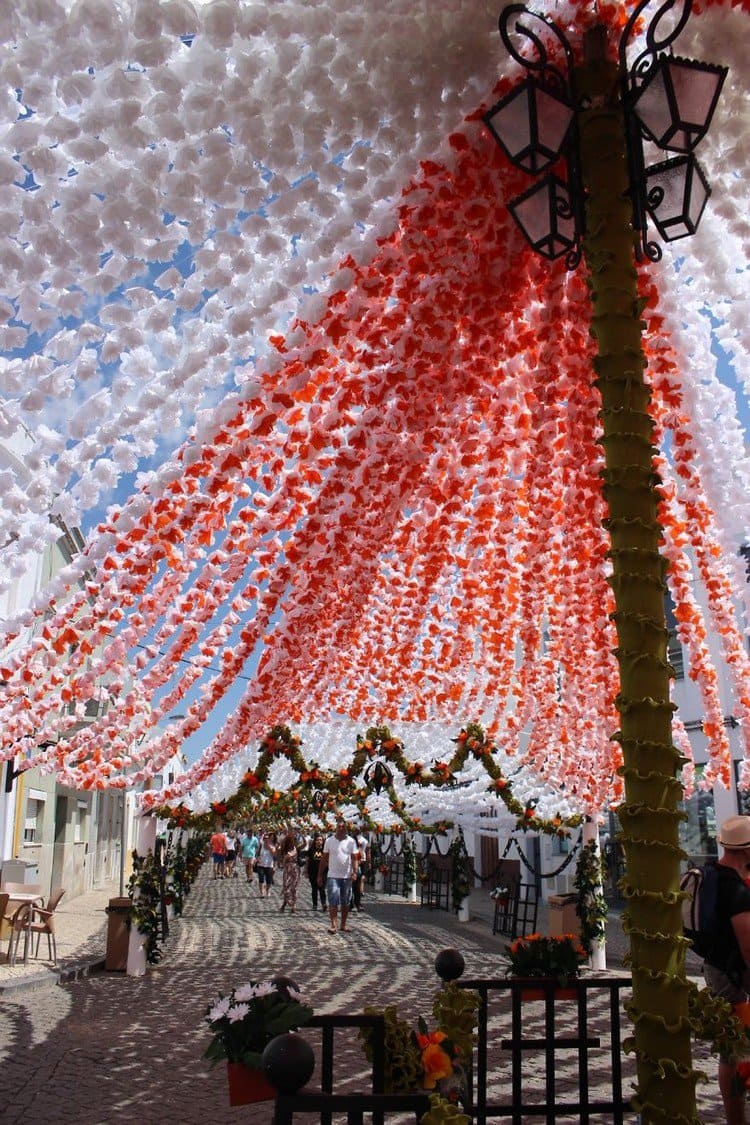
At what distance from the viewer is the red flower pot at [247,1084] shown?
3016 millimetres

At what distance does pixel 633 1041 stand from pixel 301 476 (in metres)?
3.31

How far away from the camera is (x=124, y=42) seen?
9.68 ft

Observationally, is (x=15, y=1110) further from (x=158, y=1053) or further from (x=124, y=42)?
(x=124, y=42)

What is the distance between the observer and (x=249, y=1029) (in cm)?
307

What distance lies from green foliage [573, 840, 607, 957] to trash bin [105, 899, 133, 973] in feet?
19.1

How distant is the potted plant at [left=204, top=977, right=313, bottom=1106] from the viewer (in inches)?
119

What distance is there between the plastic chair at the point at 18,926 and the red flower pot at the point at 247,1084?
898 cm

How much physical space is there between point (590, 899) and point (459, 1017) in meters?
9.26

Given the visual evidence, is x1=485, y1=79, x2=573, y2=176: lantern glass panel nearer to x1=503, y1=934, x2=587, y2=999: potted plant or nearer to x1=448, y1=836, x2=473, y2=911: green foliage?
x1=503, y1=934, x2=587, y2=999: potted plant

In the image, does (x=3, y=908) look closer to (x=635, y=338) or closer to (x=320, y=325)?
(x=320, y=325)

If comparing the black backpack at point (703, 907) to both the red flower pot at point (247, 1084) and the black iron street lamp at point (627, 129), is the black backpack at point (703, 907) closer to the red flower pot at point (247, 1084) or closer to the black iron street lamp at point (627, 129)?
the red flower pot at point (247, 1084)

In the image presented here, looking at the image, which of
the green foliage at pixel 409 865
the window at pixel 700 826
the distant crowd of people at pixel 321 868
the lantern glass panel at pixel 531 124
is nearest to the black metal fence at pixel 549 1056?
the lantern glass panel at pixel 531 124

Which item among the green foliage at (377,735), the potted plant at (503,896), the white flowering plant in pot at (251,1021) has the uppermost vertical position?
the green foliage at (377,735)

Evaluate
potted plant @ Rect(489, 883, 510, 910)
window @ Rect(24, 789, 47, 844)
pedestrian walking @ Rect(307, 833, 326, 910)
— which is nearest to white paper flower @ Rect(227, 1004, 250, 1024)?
potted plant @ Rect(489, 883, 510, 910)
